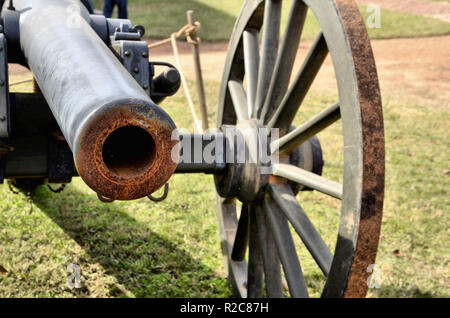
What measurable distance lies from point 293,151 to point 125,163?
1100mm

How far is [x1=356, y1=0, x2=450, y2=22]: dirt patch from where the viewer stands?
1302 centimetres

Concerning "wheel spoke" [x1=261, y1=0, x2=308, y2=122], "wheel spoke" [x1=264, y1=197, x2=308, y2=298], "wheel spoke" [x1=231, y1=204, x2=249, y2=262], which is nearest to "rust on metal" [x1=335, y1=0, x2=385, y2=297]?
"wheel spoke" [x1=264, y1=197, x2=308, y2=298]

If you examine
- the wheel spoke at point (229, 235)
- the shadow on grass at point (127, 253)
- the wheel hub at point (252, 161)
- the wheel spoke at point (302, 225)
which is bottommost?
the shadow on grass at point (127, 253)

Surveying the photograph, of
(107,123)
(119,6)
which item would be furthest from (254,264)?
(119,6)

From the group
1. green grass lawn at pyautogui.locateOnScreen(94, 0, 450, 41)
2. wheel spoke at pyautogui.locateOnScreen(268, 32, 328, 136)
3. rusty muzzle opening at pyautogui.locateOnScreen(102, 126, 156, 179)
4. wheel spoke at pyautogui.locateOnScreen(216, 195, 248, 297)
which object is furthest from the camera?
green grass lawn at pyautogui.locateOnScreen(94, 0, 450, 41)

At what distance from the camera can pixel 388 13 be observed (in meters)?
13.2

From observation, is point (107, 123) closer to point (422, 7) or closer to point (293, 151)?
point (293, 151)

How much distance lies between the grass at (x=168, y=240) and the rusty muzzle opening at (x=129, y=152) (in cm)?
170

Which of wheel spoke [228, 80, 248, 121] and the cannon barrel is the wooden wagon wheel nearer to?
wheel spoke [228, 80, 248, 121]

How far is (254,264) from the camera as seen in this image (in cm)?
242


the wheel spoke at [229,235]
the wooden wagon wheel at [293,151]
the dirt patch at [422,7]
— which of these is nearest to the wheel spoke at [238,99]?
the wooden wagon wheel at [293,151]

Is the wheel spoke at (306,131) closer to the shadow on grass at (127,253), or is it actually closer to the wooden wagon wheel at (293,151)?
the wooden wagon wheel at (293,151)

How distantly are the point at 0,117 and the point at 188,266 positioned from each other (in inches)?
62.7

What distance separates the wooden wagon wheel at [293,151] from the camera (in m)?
1.51
